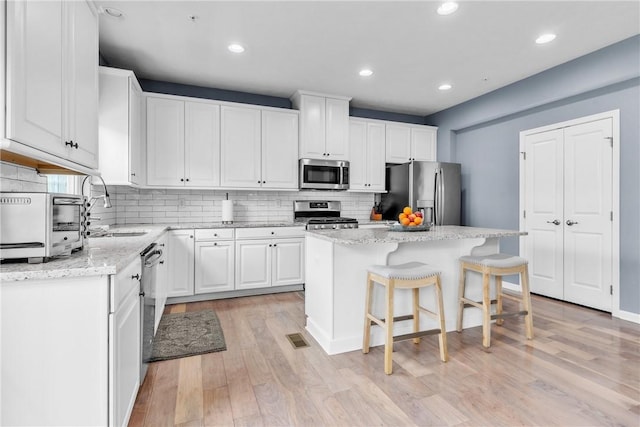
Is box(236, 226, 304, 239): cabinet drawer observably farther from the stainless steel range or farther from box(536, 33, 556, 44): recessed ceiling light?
box(536, 33, 556, 44): recessed ceiling light

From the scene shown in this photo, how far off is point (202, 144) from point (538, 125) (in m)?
4.11

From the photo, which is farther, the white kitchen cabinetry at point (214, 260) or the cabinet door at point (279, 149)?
the cabinet door at point (279, 149)

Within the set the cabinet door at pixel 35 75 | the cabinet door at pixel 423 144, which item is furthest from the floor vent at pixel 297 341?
the cabinet door at pixel 423 144

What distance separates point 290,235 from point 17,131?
3098mm

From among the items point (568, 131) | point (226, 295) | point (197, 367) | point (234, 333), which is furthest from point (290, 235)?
point (568, 131)

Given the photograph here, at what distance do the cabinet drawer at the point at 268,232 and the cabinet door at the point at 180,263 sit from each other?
22.1 inches

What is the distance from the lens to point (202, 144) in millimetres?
4047

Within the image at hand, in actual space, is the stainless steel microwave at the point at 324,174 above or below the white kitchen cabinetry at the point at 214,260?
above

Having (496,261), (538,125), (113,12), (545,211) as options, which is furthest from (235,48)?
(545,211)

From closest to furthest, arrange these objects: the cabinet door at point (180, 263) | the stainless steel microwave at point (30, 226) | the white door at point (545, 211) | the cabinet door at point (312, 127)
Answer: the stainless steel microwave at point (30, 226)
the cabinet door at point (180, 263)
the white door at point (545, 211)
the cabinet door at point (312, 127)

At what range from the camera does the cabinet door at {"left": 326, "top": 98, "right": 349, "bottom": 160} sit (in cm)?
459

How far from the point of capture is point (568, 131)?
3.77 metres

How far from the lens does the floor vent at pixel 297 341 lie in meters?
2.66

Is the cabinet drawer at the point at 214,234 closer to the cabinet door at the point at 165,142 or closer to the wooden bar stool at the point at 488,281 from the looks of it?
the cabinet door at the point at 165,142
